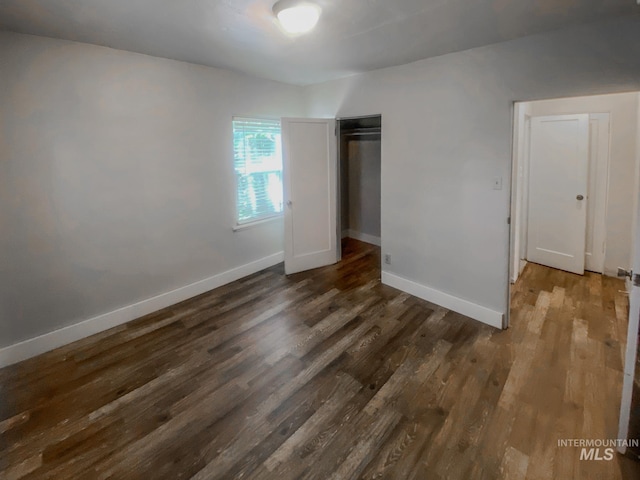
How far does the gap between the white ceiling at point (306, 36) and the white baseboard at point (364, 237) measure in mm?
3066

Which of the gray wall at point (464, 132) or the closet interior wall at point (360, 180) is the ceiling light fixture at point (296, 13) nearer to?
the gray wall at point (464, 132)

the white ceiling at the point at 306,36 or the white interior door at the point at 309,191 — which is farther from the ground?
the white ceiling at the point at 306,36

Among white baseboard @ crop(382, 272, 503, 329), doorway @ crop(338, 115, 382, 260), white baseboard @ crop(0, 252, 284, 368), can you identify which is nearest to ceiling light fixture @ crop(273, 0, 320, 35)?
white baseboard @ crop(382, 272, 503, 329)

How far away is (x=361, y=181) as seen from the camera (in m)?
5.85

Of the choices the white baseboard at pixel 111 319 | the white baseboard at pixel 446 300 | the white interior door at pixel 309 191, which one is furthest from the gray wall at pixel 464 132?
the white baseboard at pixel 111 319

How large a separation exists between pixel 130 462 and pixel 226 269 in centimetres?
251

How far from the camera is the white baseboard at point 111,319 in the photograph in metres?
2.70

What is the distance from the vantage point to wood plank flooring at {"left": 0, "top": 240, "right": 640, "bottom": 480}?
1779mm

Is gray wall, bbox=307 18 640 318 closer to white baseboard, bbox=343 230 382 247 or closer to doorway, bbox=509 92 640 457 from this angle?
doorway, bbox=509 92 640 457

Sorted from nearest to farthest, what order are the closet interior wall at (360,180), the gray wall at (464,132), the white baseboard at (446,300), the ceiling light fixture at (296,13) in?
1. the ceiling light fixture at (296,13)
2. the gray wall at (464,132)
3. the white baseboard at (446,300)
4. the closet interior wall at (360,180)

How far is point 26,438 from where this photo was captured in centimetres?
197

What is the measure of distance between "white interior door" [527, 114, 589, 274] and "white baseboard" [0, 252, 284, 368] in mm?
3913

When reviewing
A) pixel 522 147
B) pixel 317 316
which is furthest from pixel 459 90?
pixel 317 316

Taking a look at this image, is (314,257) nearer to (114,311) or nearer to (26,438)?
(114,311)
